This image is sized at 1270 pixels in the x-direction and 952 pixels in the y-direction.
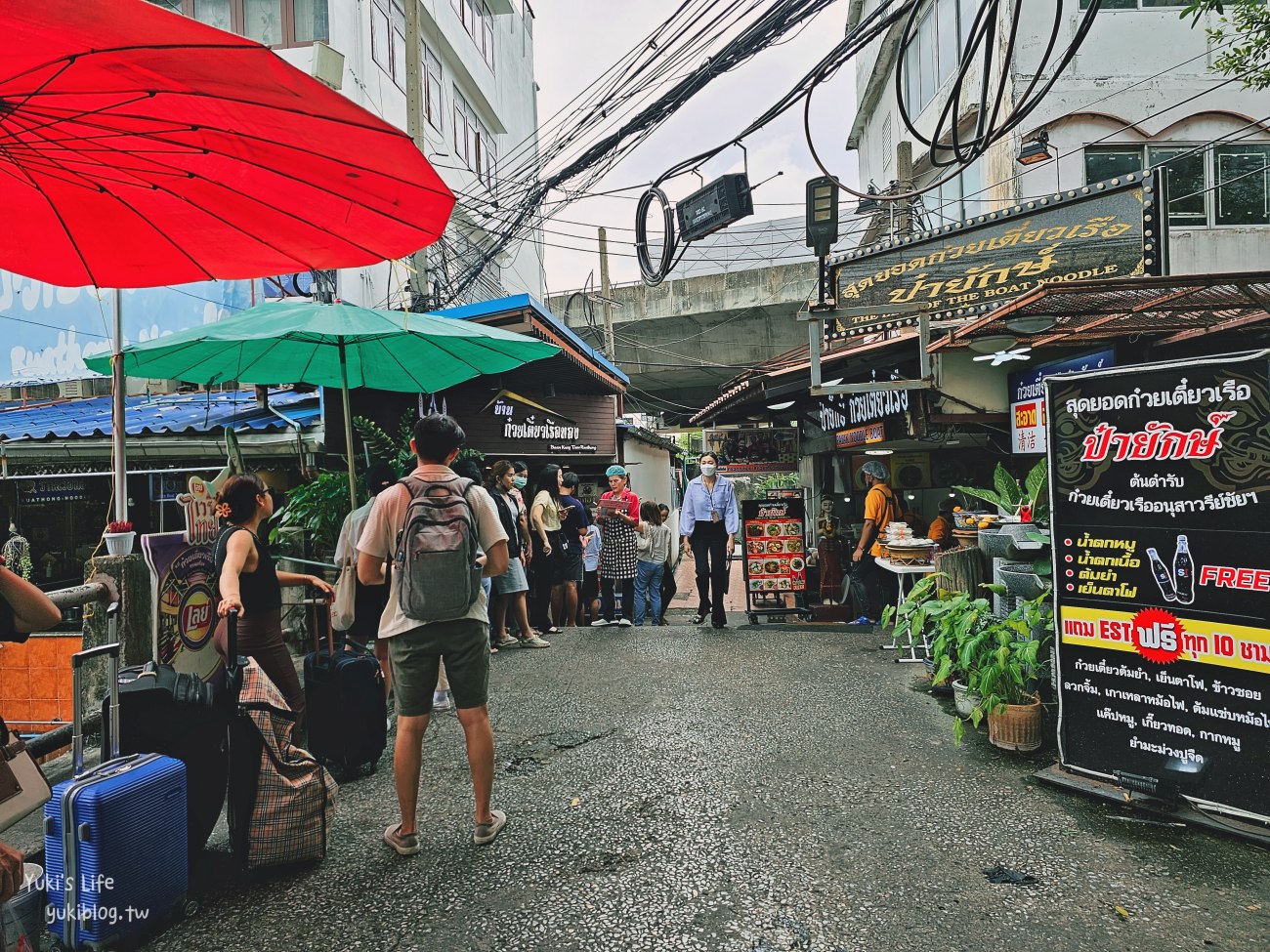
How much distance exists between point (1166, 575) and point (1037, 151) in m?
8.09

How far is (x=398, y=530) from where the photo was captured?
10.0 feet

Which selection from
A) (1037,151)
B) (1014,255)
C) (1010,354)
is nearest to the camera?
(1014,255)

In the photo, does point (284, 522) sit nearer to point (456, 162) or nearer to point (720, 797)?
point (720, 797)

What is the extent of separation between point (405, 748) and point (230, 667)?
0.81 m

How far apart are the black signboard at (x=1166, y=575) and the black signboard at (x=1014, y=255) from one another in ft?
6.56

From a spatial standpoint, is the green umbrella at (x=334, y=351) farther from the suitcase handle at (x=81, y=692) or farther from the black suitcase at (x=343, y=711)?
the suitcase handle at (x=81, y=692)

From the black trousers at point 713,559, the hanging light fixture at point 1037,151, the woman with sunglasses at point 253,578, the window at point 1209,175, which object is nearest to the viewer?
the woman with sunglasses at point 253,578

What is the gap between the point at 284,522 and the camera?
5.91 metres

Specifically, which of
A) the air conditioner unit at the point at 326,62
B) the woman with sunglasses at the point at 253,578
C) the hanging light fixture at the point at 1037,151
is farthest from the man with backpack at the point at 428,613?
the hanging light fixture at the point at 1037,151

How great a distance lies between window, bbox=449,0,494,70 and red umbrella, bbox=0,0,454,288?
16.2 metres

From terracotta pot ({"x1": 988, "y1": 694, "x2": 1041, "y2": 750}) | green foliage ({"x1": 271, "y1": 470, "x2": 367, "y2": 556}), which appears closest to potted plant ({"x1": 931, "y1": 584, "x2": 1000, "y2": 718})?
terracotta pot ({"x1": 988, "y1": 694, "x2": 1041, "y2": 750})

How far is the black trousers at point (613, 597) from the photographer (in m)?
8.45

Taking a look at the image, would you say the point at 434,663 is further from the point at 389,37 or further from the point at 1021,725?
the point at 389,37

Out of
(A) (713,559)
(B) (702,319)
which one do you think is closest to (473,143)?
(B) (702,319)
